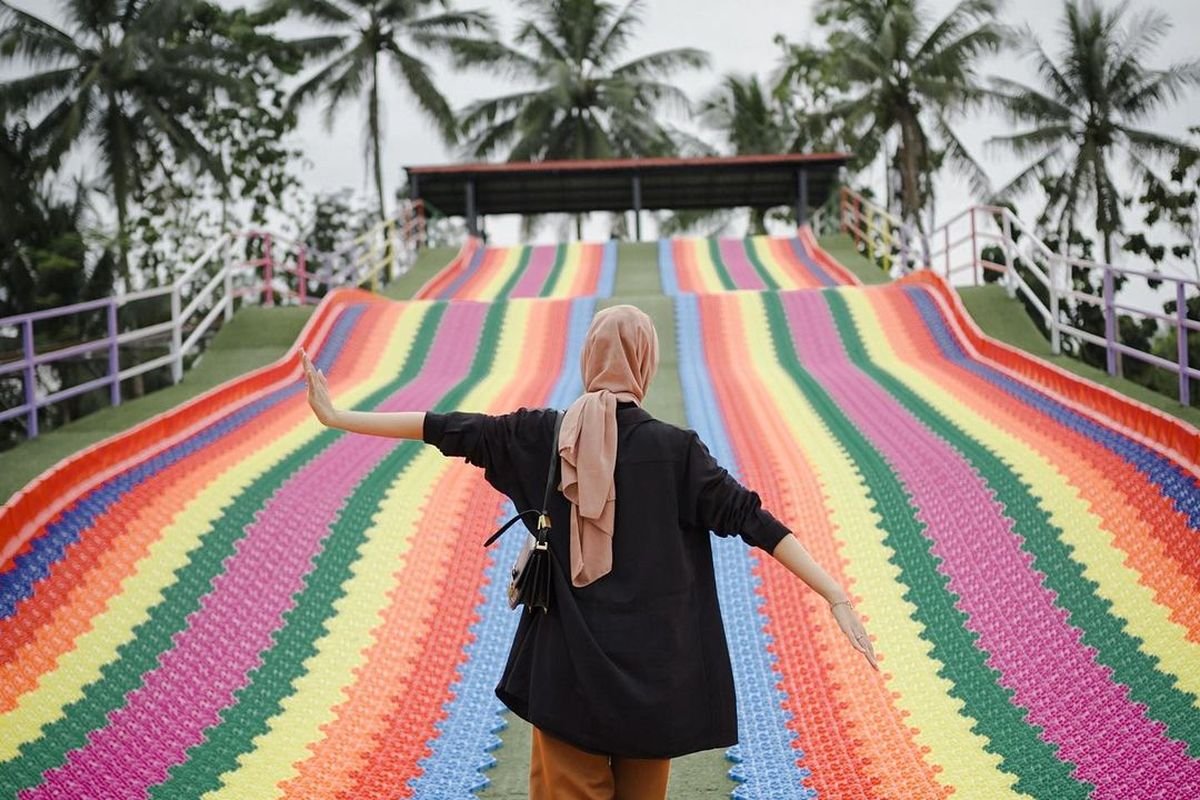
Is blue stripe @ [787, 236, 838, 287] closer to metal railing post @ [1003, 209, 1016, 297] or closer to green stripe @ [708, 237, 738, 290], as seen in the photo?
green stripe @ [708, 237, 738, 290]

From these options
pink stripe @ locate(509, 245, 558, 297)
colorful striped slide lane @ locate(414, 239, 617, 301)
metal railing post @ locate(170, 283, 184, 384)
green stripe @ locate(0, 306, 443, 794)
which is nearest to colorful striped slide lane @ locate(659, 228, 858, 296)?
colorful striped slide lane @ locate(414, 239, 617, 301)

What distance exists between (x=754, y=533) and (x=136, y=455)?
471 centimetres

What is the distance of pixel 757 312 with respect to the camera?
1133 cm

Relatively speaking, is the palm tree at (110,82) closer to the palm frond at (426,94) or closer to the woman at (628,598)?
the palm frond at (426,94)

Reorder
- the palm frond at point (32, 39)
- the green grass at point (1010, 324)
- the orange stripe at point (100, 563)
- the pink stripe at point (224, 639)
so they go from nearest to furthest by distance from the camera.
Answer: the pink stripe at point (224, 639) → the orange stripe at point (100, 563) → the green grass at point (1010, 324) → the palm frond at point (32, 39)

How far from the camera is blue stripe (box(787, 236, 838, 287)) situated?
666 inches

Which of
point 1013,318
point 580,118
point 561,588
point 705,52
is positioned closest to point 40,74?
point 580,118

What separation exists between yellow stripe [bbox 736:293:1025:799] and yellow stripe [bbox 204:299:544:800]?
6.95ft

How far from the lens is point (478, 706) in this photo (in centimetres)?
471

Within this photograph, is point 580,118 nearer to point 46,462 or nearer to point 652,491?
point 46,462

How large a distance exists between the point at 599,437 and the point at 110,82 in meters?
27.1

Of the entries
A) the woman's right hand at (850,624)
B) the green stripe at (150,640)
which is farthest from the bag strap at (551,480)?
the green stripe at (150,640)

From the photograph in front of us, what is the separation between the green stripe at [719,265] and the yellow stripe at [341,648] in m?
10.2

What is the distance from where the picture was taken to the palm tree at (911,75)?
88.1ft
